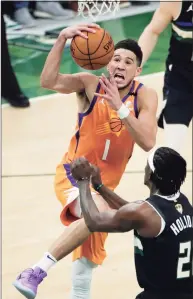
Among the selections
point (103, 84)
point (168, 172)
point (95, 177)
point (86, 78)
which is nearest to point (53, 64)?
point (86, 78)

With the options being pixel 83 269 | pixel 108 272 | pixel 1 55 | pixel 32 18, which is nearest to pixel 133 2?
pixel 32 18

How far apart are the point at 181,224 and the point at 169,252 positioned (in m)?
0.14

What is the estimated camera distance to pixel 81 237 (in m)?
4.55

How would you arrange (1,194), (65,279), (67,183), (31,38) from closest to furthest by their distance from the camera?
(67,183) → (65,279) → (1,194) → (31,38)

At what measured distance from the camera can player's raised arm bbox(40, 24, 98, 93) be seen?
14.9 ft

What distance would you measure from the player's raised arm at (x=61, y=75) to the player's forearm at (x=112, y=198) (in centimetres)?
62

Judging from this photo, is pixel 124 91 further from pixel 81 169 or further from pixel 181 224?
pixel 181 224

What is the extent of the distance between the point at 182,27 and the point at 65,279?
2020 mm

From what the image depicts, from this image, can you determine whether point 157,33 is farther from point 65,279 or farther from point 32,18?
point 32,18

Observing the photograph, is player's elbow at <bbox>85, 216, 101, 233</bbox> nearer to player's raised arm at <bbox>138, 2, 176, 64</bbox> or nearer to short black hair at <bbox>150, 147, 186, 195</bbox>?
short black hair at <bbox>150, 147, 186, 195</bbox>

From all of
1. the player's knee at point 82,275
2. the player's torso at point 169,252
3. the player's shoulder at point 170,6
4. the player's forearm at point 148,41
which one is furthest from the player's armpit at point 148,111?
the player's shoulder at point 170,6

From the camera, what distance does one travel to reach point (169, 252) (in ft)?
13.1

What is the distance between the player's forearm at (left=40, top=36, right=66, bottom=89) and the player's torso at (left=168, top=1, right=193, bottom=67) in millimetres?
1777

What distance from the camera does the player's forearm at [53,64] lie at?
4590 mm
